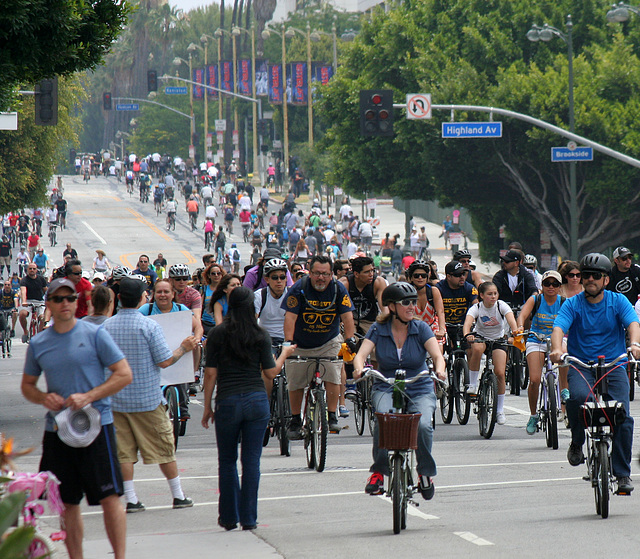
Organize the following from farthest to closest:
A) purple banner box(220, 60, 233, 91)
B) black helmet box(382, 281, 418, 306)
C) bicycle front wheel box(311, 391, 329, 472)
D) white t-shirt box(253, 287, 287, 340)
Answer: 1. purple banner box(220, 60, 233, 91)
2. white t-shirt box(253, 287, 287, 340)
3. bicycle front wheel box(311, 391, 329, 472)
4. black helmet box(382, 281, 418, 306)

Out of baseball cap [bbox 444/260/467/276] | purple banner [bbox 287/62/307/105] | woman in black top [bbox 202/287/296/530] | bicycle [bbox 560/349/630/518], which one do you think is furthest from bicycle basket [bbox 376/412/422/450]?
purple banner [bbox 287/62/307/105]

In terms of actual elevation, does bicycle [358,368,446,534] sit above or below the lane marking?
above

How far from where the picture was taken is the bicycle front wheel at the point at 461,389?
13.6 metres

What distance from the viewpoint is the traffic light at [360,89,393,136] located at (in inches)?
1002

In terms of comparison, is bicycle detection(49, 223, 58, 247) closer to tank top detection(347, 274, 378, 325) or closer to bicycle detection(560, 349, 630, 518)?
tank top detection(347, 274, 378, 325)

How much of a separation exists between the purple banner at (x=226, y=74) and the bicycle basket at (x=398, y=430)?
8525 centimetres

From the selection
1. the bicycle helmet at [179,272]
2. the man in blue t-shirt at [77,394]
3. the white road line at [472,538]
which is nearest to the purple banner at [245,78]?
the bicycle helmet at [179,272]

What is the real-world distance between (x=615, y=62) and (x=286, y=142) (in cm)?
4163

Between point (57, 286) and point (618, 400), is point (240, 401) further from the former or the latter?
point (618, 400)

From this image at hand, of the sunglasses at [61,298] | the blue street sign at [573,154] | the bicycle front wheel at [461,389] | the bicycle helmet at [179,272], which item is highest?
the blue street sign at [573,154]

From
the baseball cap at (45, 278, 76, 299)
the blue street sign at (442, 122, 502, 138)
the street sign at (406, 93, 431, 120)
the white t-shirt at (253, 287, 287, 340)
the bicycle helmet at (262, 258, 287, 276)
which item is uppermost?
the street sign at (406, 93, 431, 120)

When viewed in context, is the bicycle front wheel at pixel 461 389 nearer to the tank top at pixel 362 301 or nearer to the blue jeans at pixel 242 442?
the tank top at pixel 362 301

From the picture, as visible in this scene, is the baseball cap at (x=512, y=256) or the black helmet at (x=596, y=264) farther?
the baseball cap at (x=512, y=256)

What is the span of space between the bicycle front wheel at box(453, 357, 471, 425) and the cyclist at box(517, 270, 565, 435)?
1.00 metres
